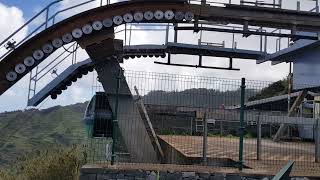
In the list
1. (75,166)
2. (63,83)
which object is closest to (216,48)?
(63,83)

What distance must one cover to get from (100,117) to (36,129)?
41318 mm

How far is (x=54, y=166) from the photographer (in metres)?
16.5

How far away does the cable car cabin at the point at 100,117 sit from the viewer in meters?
15.8

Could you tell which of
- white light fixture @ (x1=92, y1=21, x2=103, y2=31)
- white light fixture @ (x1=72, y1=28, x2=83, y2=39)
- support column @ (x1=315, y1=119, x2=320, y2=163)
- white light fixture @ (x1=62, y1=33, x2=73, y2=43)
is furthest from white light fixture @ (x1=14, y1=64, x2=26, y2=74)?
support column @ (x1=315, y1=119, x2=320, y2=163)

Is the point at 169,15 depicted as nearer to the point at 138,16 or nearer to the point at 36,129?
→ the point at 138,16

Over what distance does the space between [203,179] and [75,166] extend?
18.5 ft

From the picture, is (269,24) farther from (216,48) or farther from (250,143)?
(216,48)

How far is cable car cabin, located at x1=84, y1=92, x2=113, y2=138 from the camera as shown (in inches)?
621

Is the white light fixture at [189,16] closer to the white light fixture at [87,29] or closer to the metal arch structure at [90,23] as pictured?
the metal arch structure at [90,23]

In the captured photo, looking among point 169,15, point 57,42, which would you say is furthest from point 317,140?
point 57,42

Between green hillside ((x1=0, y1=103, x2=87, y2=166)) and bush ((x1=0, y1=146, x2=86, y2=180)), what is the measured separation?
21.0m

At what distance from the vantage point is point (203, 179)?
12.1m

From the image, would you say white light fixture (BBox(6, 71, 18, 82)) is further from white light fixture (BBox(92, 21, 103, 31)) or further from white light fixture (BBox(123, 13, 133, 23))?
white light fixture (BBox(123, 13, 133, 23))

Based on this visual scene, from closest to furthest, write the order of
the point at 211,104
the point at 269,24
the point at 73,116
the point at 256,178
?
the point at 256,178
the point at 211,104
the point at 269,24
the point at 73,116
